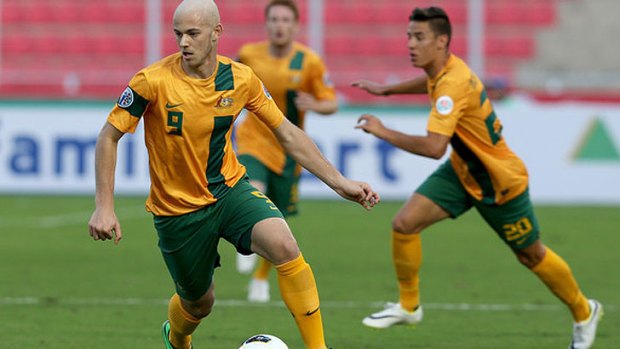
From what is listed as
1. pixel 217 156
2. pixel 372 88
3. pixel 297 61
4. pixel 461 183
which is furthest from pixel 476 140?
pixel 297 61

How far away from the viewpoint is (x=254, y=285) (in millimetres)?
9492

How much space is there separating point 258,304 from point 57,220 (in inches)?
249

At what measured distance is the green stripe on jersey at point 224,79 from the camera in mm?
6180

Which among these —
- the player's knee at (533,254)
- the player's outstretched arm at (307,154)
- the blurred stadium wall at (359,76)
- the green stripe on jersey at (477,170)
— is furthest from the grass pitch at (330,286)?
the player's outstretched arm at (307,154)

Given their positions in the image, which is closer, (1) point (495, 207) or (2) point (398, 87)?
(1) point (495, 207)

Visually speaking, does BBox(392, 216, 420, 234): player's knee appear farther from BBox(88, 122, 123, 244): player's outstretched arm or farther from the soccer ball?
BBox(88, 122, 123, 244): player's outstretched arm

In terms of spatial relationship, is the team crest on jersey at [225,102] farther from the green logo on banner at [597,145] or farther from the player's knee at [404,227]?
the green logo on banner at [597,145]

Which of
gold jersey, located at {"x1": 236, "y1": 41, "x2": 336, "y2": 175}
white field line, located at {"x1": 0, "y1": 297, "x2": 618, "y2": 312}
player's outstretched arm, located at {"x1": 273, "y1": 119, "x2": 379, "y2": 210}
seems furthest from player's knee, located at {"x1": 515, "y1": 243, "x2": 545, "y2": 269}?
gold jersey, located at {"x1": 236, "y1": 41, "x2": 336, "y2": 175}

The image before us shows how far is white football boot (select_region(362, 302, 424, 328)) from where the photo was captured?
323 inches

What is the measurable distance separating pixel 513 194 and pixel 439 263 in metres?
3.79

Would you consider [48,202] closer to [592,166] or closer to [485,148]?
[592,166]

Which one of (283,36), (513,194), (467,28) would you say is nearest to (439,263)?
(283,36)

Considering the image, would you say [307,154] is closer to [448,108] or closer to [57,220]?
[448,108]

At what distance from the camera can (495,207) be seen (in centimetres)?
795
